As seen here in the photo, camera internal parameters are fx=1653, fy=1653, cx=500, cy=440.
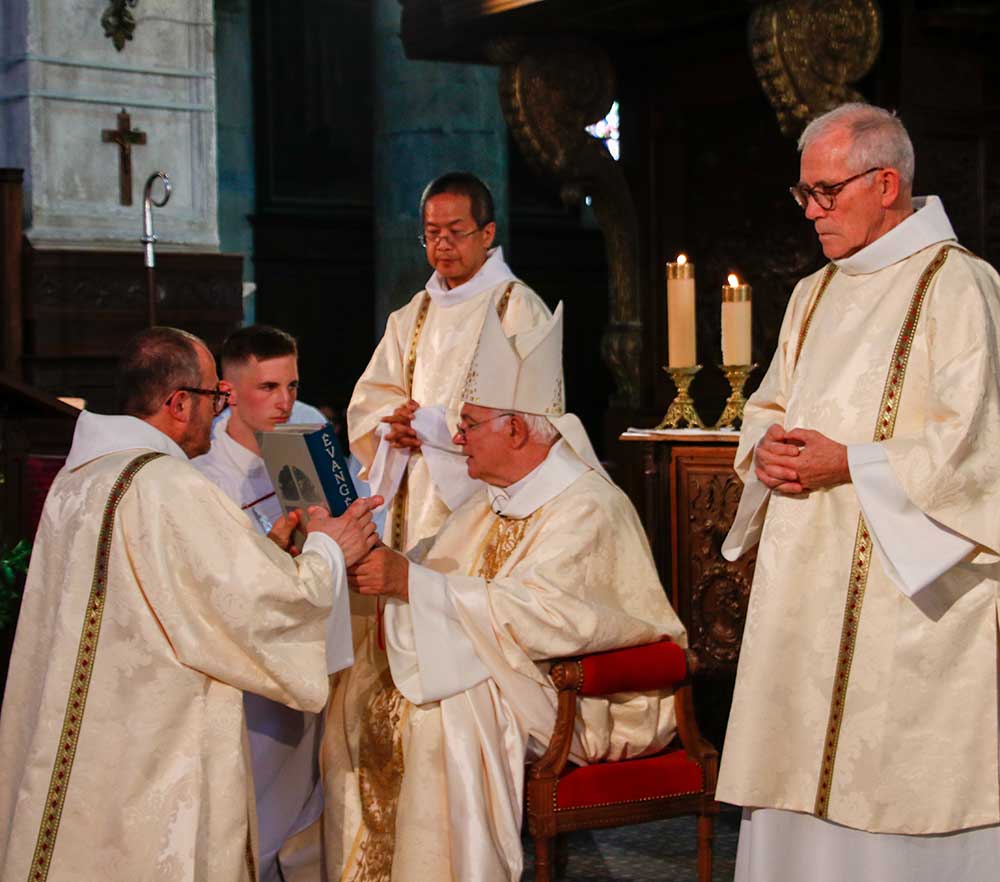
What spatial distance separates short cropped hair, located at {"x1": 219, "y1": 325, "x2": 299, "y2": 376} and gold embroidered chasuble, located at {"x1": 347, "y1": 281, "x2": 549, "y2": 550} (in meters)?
0.46

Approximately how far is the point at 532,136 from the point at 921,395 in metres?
3.38

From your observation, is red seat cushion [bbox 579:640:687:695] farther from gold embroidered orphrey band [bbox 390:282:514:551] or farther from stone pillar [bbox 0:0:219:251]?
stone pillar [bbox 0:0:219:251]

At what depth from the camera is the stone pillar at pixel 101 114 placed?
8.84 meters

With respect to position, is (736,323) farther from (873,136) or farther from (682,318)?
(873,136)

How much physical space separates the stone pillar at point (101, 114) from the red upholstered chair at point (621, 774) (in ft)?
19.1

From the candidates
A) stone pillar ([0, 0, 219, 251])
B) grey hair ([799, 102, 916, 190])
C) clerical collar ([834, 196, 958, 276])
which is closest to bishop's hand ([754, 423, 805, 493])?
clerical collar ([834, 196, 958, 276])

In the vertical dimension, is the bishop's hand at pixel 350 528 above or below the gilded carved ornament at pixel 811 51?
below

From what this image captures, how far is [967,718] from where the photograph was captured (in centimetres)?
329

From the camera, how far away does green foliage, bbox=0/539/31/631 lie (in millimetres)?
4828

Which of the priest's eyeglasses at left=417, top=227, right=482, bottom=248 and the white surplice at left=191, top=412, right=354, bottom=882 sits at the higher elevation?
the priest's eyeglasses at left=417, top=227, right=482, bottom=248

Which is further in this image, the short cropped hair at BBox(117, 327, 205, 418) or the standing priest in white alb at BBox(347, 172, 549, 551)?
the standing priest in white alb at BBox(347, 172, 549, 551)

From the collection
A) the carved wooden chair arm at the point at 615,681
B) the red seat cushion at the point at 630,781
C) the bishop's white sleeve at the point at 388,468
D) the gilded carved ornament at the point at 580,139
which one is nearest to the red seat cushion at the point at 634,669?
the carved wooden chair arm at the point at 615,681

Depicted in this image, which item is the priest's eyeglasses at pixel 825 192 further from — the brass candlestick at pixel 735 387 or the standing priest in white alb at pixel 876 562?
the brass candlestick at pixel 735 387

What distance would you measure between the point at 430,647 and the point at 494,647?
0.49 ft
